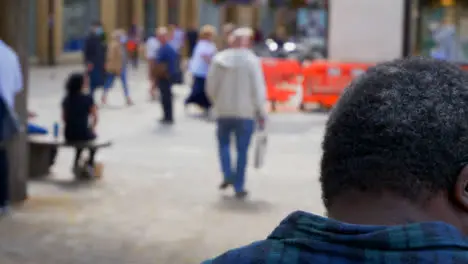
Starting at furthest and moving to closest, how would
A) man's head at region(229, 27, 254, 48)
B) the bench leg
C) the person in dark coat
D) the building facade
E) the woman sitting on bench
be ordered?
the building facade → the person in dark coat → the bench leg → the woman sitting on bench → man's head at region(229, 27, 254, 48)

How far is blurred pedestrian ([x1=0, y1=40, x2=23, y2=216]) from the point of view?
873 cm

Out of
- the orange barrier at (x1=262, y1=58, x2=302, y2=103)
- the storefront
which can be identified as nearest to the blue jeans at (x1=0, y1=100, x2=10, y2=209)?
the orange barrier at (x1=262, y1=58, x2=302, y2=103)

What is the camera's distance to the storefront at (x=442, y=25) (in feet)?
72.5

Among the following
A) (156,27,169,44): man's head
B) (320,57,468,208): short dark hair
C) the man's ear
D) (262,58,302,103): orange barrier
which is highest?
(320,57,468,208): short dark hair

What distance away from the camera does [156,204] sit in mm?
10047

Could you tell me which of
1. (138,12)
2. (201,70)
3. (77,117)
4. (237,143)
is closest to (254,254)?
(237,143)

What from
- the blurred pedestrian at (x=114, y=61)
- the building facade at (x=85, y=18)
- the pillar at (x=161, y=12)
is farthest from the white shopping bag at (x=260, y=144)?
the pillar at (x=161, y=12)

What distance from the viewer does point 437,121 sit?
1.60 m

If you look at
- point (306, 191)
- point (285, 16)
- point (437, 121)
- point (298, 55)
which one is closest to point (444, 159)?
point (437, 121)

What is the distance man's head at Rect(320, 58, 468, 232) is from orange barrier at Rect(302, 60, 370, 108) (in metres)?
18.2

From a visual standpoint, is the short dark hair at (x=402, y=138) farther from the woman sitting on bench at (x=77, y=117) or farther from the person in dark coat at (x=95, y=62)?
the person in dark coat at (x=95, y=62)

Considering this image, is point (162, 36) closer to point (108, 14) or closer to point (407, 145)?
point (407, 145)

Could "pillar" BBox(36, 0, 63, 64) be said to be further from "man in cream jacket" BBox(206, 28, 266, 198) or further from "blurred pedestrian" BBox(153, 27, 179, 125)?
"man in cream jacket" BBox(206, 28, 266, 198)

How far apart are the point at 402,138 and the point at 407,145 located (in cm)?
1
